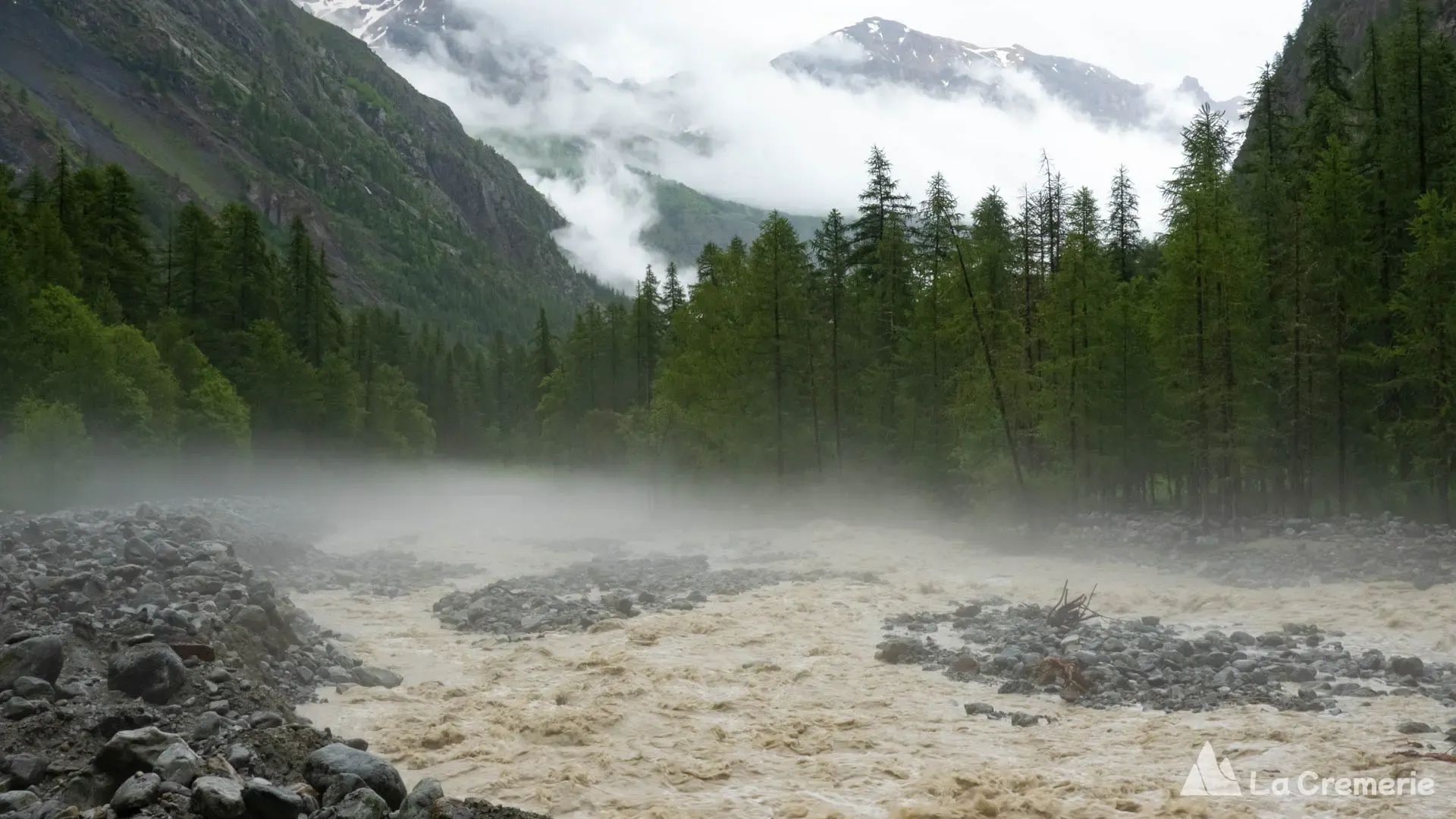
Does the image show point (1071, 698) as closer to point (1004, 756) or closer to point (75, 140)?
point (1004, 756)

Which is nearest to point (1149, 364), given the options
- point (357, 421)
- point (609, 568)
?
point (609, 568)

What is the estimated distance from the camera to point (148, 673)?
12359mm

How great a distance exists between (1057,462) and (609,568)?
17137 millimetres

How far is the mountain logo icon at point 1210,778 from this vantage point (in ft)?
36.3

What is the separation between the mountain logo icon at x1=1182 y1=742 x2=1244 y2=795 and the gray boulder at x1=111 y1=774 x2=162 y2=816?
35.5ft

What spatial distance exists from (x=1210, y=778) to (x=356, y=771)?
9.71m

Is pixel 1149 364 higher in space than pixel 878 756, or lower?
higher

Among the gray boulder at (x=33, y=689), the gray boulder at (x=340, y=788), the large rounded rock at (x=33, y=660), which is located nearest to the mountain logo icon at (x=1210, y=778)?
the gray boulder at (x=340, y=788)

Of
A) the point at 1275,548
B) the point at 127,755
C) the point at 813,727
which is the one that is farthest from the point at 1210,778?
the point at 1275,548

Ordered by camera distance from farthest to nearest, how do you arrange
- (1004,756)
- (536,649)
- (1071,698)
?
1. (536,649)
2. (1071,698)
3. (1004,756)

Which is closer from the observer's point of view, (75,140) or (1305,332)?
(1305,332)

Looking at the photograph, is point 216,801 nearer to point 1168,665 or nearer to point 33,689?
point 33,689

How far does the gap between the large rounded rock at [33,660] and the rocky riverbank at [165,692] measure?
0.02 m

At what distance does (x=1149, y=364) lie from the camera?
37250mm
